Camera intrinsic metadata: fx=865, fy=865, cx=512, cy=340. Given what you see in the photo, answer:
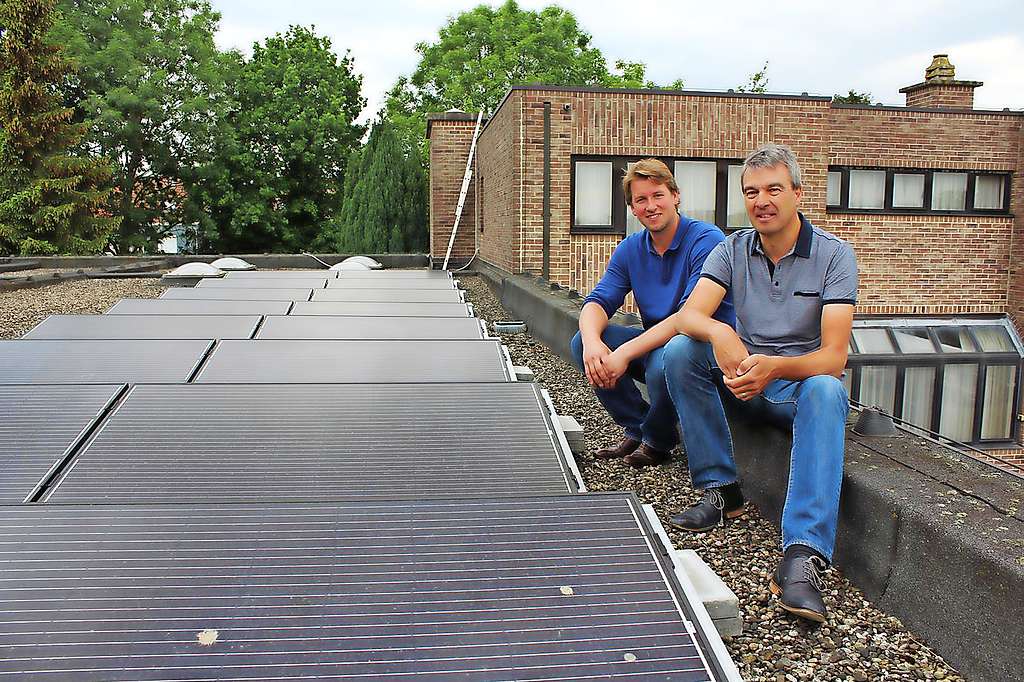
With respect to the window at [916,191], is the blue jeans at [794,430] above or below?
below

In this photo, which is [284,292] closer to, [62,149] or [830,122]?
[830,122]

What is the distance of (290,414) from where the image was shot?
3.29 meters

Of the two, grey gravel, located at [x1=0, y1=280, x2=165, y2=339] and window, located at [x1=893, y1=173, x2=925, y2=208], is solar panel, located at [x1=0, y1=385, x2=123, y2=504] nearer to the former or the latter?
grey gravel, located at [x1=0, y1=280, x2=165, y2=339]

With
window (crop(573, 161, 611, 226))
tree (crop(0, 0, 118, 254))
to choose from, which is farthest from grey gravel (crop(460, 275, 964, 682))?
tree (crop(0, 0, 118, 254))

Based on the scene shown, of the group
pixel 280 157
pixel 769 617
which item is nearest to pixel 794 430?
pixel 769 617

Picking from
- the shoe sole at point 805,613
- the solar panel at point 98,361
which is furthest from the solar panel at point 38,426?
the shoe sole at point 805,613

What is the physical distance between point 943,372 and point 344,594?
17.6 m

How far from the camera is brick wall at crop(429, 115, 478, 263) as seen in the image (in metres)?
19.2

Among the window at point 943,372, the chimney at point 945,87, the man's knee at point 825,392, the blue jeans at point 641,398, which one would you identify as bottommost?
the window at point 943,372

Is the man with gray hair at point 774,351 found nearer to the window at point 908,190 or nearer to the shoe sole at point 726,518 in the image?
the shoe sole at point 726,518

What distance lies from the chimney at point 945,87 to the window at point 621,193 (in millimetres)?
7928

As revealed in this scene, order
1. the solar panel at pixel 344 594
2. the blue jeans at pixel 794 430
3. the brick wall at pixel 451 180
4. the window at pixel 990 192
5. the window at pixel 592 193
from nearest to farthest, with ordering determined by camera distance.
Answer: the solar panel at pixel 344 594 → the blue jeans at pixel 794 430 → the window at pixel 592 193 → the window at pixel 990 192 → the brick wall at pixel 451 180

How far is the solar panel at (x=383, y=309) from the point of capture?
23.4 feet

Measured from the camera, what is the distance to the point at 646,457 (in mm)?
3941
